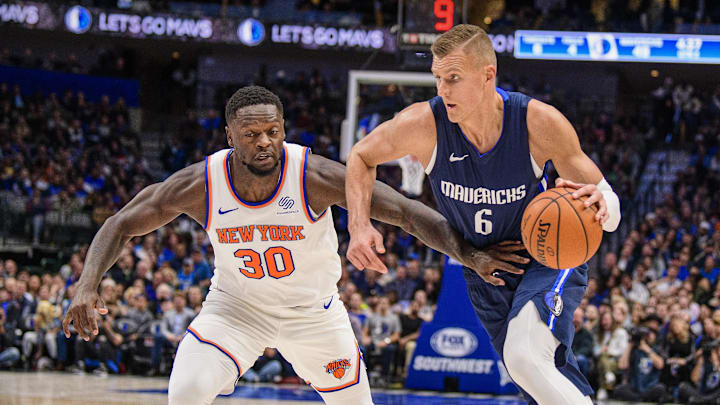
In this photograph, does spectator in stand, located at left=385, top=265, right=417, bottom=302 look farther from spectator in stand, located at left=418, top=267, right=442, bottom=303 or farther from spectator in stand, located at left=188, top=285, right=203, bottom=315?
spectator in stand, located at left=188, top=285, right=203, bottom=315

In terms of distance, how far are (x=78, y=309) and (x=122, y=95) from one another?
1850 cm

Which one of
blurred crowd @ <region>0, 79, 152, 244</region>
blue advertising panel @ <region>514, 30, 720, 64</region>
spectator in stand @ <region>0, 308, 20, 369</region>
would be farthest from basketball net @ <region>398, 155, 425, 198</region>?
blurred crowd @ <region>0, 79, 152, 244</region>

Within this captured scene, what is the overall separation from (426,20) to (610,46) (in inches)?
238

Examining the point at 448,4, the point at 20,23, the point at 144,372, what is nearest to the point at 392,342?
the point at 144,372

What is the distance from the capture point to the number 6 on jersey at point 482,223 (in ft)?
13.6

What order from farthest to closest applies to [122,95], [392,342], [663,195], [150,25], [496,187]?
[122,95]
[150,25]
[663,195]
[392,342]
[496,187]

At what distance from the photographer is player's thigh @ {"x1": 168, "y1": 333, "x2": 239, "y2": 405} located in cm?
405

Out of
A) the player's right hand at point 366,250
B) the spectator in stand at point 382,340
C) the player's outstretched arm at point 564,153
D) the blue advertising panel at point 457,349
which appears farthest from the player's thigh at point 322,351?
the spectator in stand at point 382,340

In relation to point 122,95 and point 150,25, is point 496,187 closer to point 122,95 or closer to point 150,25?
point 150,25

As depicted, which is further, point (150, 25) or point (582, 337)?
point (150, 25)

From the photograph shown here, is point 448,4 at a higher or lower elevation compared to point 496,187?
higher

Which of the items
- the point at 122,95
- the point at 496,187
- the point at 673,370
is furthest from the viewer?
the point at 122,95

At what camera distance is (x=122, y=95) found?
21.7 meters

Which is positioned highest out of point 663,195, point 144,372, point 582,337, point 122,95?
point 122,95
